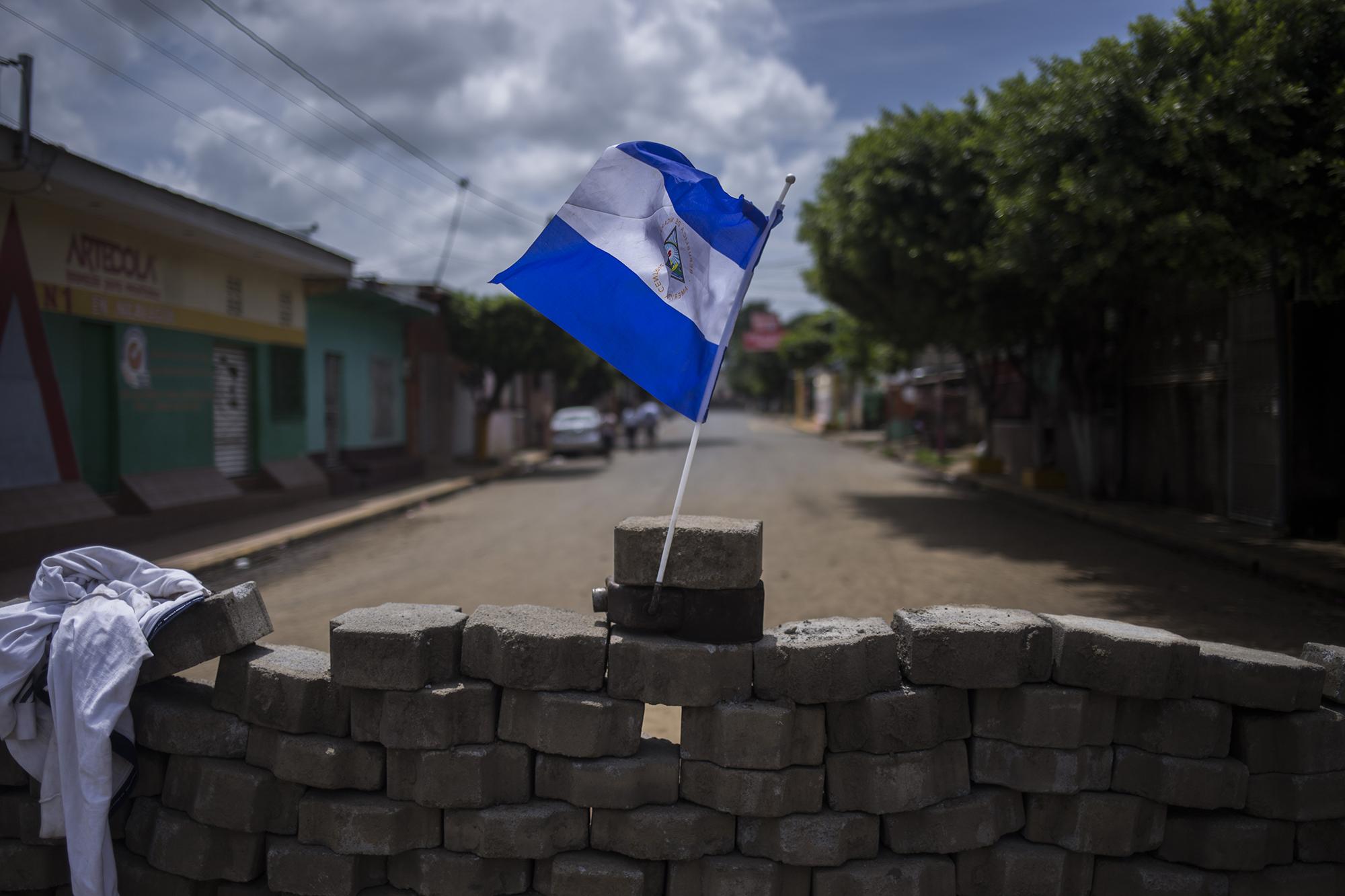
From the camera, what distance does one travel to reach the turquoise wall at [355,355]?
18.6m

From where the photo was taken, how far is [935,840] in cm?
327

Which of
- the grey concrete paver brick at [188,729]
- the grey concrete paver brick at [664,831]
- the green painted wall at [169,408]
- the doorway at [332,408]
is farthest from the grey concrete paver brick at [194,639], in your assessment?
the doorway at [332,408]

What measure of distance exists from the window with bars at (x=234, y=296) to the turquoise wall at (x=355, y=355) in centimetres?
269

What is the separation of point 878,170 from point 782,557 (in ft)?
24.9

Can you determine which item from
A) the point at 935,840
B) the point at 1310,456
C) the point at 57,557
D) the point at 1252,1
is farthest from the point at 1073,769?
the point at 1310,456

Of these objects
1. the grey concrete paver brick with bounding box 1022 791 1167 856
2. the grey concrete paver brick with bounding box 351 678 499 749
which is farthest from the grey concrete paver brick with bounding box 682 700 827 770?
the grey concrete paver brick with bounding box 1022 791 1167 856

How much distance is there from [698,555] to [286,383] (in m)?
15.7

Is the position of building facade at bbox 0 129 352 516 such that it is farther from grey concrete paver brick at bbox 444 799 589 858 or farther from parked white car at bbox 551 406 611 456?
parked white car at bbox 551 406 611 456

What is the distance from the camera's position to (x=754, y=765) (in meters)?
3.18

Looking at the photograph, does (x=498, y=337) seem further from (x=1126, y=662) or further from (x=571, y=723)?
(x=1126, y=662)

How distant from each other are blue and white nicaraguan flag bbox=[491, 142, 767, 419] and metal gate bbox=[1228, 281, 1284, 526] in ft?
36.5

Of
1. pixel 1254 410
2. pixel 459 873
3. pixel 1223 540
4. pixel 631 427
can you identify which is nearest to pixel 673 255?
pixel 459 873

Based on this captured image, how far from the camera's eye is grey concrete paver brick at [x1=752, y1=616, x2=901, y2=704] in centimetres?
321

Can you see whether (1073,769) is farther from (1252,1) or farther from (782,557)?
(1252,1)
